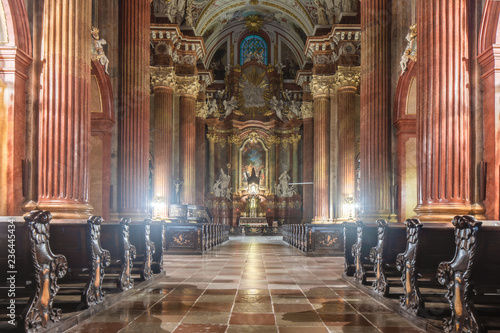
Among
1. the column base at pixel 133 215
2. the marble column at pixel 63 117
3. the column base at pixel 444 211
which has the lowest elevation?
the column base at pixel 133 215

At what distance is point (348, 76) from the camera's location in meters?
21.4

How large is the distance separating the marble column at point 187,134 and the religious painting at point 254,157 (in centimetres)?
1127

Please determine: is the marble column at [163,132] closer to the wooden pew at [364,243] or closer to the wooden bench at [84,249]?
the wooden pew at [364,243]

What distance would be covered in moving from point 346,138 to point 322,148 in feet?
8.43

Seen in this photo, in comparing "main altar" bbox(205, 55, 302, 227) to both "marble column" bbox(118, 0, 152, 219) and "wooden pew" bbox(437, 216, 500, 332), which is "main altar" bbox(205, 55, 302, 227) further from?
"wooden pew" bbox(437, 216, 500, 332)

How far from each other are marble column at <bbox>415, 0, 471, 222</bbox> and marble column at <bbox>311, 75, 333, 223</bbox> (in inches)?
552

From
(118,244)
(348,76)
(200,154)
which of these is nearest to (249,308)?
(118,244)

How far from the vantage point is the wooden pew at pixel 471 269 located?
171 inches

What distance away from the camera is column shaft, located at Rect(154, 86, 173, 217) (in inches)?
835

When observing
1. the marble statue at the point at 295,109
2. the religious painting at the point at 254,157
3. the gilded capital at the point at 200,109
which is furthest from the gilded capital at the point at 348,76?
the religious painting at the point at 254,157

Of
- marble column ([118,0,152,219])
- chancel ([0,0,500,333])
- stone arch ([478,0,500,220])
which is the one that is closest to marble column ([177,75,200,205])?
chancel ([0,0,500,333])

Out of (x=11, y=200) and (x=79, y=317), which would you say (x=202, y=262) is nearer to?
(x=11, y=200)

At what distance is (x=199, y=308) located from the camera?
611cm

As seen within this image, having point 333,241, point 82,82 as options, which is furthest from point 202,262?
point 82,82
